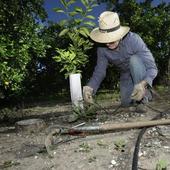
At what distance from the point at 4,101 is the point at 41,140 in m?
Answer: 6.76

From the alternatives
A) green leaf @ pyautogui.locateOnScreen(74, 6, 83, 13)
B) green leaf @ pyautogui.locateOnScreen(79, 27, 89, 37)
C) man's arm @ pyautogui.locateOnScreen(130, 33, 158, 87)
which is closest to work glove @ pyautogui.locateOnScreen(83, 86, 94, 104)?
man's arm @ pyautogui.locateOnScreen(130, 33, 158, 87)

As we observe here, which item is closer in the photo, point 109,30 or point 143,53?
point 109,30

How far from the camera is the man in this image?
208 inches

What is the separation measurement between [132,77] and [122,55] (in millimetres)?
434

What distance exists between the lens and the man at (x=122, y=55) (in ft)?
17.3

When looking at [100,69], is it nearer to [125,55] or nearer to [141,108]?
[125,55]

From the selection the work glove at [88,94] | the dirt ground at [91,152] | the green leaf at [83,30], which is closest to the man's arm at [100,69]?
the work glove at [88,94]

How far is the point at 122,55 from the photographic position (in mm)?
5805

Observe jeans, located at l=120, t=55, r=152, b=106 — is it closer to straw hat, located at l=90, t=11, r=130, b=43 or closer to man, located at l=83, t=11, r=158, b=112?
man, located at l=83, t=11, r=158, b=112

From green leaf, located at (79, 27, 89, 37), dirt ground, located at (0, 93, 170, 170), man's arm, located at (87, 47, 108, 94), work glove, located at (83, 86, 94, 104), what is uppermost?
green leaf, located at (79, 27, 89, 37)

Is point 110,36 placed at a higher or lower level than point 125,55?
higher

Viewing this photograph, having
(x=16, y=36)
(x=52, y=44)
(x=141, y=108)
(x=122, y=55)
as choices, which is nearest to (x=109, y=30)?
(x=122, y=55)

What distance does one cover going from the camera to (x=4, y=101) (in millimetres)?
11484

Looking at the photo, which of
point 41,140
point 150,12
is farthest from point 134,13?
point 41,140
